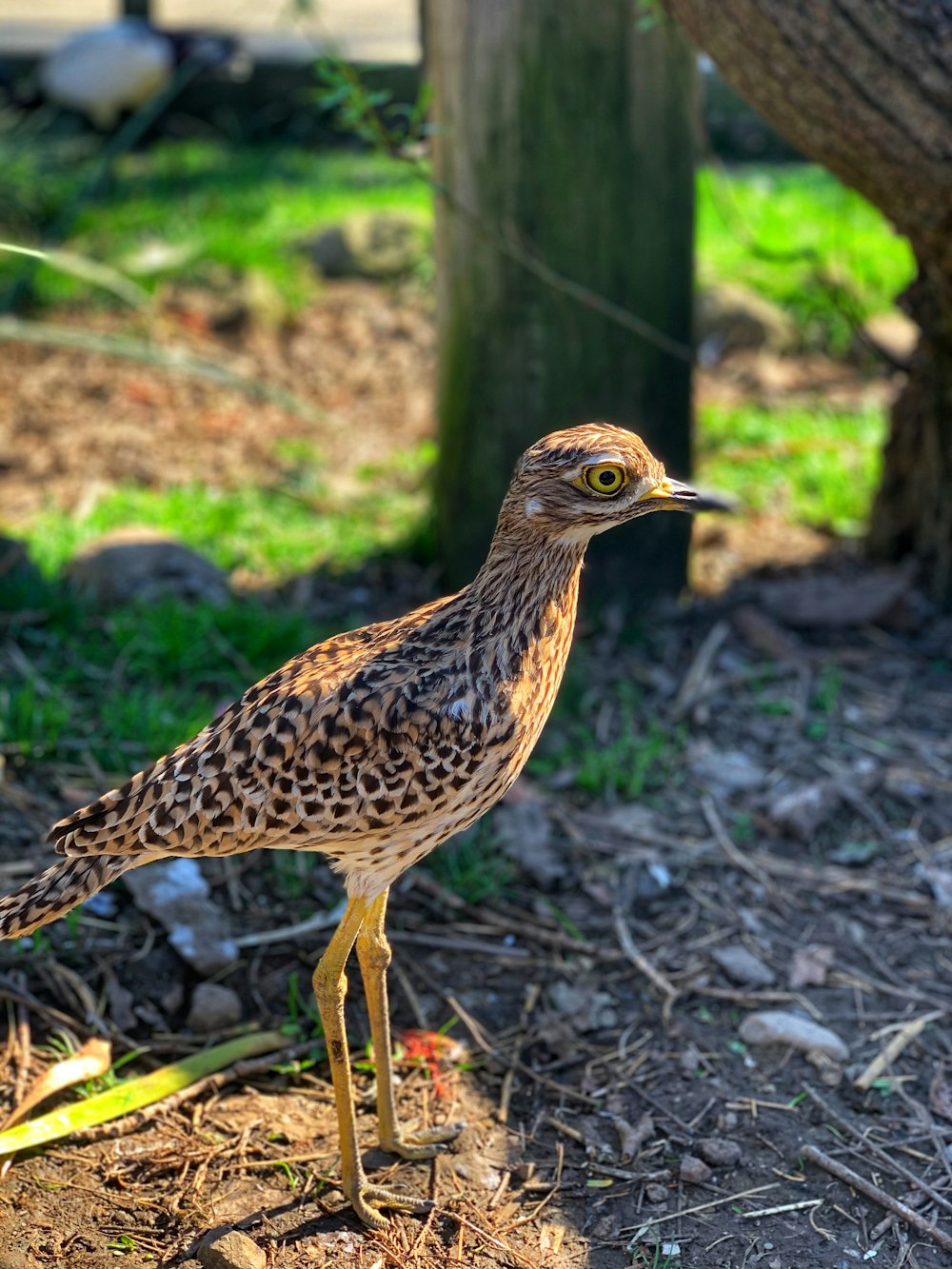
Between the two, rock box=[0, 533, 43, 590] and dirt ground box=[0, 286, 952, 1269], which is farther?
rock box=[0, 533, 43, 590]

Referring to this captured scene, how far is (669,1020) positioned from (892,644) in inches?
76.3

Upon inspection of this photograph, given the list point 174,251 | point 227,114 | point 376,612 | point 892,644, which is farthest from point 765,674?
point 227,114

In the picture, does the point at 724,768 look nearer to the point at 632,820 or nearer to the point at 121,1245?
the point at 632,820

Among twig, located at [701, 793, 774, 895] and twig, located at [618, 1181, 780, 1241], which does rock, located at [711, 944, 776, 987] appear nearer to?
twig, located at [701, 793, 774, 895]

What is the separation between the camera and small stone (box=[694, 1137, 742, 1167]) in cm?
329

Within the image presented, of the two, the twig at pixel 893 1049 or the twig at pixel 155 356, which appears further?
the twig at pixel 155 356

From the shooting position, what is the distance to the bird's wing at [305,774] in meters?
3.01

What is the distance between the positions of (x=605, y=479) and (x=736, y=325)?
14.8 feet

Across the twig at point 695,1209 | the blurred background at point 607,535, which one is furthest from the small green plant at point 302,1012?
the twig at point 695,1209

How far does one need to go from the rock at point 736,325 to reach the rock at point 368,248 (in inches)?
60.1

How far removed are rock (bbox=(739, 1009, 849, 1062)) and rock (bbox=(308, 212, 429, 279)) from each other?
5069 mm

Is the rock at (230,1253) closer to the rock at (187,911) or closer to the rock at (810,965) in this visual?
the rock at (187,911)

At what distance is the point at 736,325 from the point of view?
7273mm

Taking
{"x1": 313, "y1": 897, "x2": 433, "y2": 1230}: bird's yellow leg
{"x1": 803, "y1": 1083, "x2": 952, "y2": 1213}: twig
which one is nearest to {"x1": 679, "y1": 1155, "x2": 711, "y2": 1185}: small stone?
{"x1": 803, "y1": 1083, "x2": 952, "y2": 1213}: twig
